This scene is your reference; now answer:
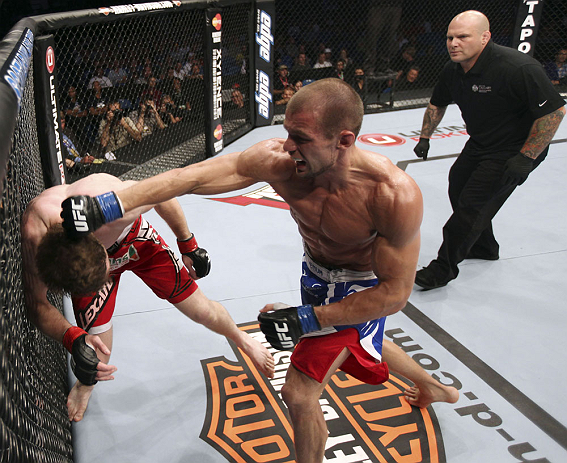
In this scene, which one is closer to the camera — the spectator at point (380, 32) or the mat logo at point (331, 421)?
the mat logo at point (331, 421)

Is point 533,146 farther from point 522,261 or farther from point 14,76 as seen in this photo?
point 14,76

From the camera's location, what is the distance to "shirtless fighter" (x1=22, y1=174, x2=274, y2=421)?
1597mm

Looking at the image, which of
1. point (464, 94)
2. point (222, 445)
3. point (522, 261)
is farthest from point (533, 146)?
point (222, 445)

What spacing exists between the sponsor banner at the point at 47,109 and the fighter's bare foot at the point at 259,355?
5.89 feet

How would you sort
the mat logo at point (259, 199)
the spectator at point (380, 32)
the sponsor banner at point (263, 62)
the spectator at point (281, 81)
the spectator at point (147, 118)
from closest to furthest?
1. the mat logo at point (259, 199)
2. the spectator at point (147, 118)
3. the sponsor banner at point (263, 62)
4. the spectator at point (281, 81)
5. the spectator at point (380, 32)

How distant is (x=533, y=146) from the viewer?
296 centimetres

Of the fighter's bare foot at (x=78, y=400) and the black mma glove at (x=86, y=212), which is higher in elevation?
the black mma glove at (x=86, y=212)

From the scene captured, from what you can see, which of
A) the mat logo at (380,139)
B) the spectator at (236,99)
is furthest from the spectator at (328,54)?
the mat logo at (380,139)

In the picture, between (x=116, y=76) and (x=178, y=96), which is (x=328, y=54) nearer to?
(x=178, y=96)

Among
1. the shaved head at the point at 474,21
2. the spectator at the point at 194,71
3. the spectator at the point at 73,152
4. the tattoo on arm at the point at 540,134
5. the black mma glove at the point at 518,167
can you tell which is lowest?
the spectator at the point at 73,152

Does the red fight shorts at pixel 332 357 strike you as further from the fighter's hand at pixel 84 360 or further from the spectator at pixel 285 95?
the spectator at pixel 285 95

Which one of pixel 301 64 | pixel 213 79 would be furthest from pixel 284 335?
pixel 301 64

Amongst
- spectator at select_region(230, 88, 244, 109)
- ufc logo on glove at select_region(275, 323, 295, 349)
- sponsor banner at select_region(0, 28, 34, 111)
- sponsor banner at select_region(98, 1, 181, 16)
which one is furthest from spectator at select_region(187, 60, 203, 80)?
ufc logo on glove at select_region(275, 323, 295, 349)

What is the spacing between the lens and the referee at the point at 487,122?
2.93m
